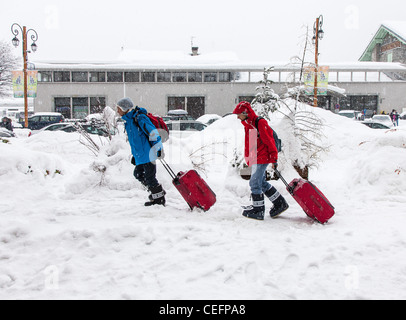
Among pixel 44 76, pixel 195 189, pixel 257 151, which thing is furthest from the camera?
pixel 44 76

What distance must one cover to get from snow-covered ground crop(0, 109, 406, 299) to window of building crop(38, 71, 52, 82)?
29.5 metres

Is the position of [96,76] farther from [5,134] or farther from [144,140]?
[144,140]

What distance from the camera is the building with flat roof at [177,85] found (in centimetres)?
3338

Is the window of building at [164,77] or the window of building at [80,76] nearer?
the window of building at [80,76]

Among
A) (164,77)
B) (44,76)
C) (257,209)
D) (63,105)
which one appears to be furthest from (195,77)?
(257,209)

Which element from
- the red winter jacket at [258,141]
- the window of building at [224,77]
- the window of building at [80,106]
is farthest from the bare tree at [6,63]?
the red winter jacket at [258,141]

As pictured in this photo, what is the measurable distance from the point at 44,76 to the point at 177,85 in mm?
12447

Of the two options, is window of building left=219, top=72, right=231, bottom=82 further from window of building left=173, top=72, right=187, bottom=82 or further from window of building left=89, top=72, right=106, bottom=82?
window of building left=89, top=72, right=106, bottom=82

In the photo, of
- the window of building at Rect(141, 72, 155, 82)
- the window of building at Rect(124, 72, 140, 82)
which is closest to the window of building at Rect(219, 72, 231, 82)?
the window of building at Rect(141, 72, 155, 82)

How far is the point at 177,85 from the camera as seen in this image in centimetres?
3434

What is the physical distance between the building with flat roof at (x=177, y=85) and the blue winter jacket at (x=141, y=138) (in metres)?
29.3

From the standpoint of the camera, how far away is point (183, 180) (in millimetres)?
4887

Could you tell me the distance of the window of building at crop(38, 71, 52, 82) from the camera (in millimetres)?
33250

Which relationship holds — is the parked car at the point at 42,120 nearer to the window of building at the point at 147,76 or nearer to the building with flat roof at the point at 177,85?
the building with flat roof at the point at 177,85
